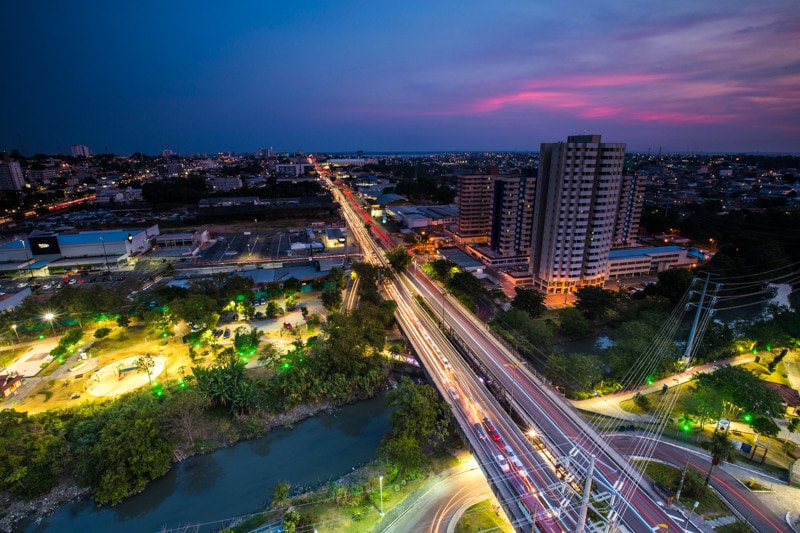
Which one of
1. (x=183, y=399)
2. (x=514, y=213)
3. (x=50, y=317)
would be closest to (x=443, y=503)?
(x=183, y=399)

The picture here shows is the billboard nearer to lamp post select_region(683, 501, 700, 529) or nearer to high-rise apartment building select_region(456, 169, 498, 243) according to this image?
high-rise apartment building select_region(456, 169, 498, 243)

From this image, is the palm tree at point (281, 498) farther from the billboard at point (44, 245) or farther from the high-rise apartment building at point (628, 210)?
the high-rise apartment building at point (628, 210)

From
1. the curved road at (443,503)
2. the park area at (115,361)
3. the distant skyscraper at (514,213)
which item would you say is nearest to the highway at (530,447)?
the curved road at (443,503)

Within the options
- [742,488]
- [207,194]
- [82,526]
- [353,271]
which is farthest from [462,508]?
[207,194]

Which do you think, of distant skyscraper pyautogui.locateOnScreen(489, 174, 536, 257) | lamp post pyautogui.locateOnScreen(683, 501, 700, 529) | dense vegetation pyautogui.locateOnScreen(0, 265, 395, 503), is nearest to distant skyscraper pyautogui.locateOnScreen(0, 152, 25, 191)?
dense vegetation pyautogui.locateOnScreen(0, 265, 395, 503)

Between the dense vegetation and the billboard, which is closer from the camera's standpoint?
the dense vegetation

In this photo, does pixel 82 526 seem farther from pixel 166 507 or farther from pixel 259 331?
pixel 259 331
